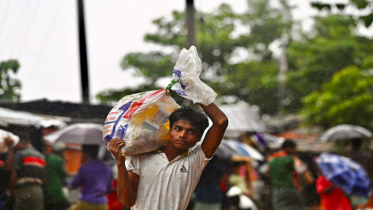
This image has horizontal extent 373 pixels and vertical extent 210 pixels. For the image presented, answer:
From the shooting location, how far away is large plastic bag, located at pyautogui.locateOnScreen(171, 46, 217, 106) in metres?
2.27

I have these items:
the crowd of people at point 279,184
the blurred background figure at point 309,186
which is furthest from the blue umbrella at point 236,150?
the blurred background figure at point 309,186

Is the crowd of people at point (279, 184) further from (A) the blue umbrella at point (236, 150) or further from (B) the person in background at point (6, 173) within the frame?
(B) the person in background at point (6, 173)

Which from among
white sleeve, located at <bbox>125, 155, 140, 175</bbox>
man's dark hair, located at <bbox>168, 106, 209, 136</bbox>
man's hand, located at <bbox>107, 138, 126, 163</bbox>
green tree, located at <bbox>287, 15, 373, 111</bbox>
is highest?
man's dark hair, located at <bbox>168, 106, 209, 136</bbox>

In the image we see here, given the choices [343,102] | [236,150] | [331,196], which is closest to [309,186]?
[331,196]

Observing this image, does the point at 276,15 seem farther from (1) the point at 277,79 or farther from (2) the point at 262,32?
(1) the point at 277,79

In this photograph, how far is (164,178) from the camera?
2.30 metres

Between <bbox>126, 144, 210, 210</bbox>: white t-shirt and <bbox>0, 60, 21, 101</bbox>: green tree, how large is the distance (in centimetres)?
213

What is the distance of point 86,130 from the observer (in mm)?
3646

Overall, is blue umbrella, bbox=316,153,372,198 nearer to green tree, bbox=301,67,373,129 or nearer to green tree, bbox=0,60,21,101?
green tree, bbox=301,67,373,129

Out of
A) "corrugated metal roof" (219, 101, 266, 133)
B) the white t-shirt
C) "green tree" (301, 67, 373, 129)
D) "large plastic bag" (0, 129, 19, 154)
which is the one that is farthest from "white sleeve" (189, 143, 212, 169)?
"green tree" (301, 67, 373, 129)

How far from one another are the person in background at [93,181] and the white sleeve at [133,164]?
1276mm

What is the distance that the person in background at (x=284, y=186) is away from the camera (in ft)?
11.8

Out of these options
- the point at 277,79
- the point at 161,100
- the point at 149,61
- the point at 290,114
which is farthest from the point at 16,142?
the point at 290,114

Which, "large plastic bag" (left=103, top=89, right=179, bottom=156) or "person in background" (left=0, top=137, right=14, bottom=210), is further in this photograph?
"person in background" (left=0, top=137, right=14, bottom=210)
